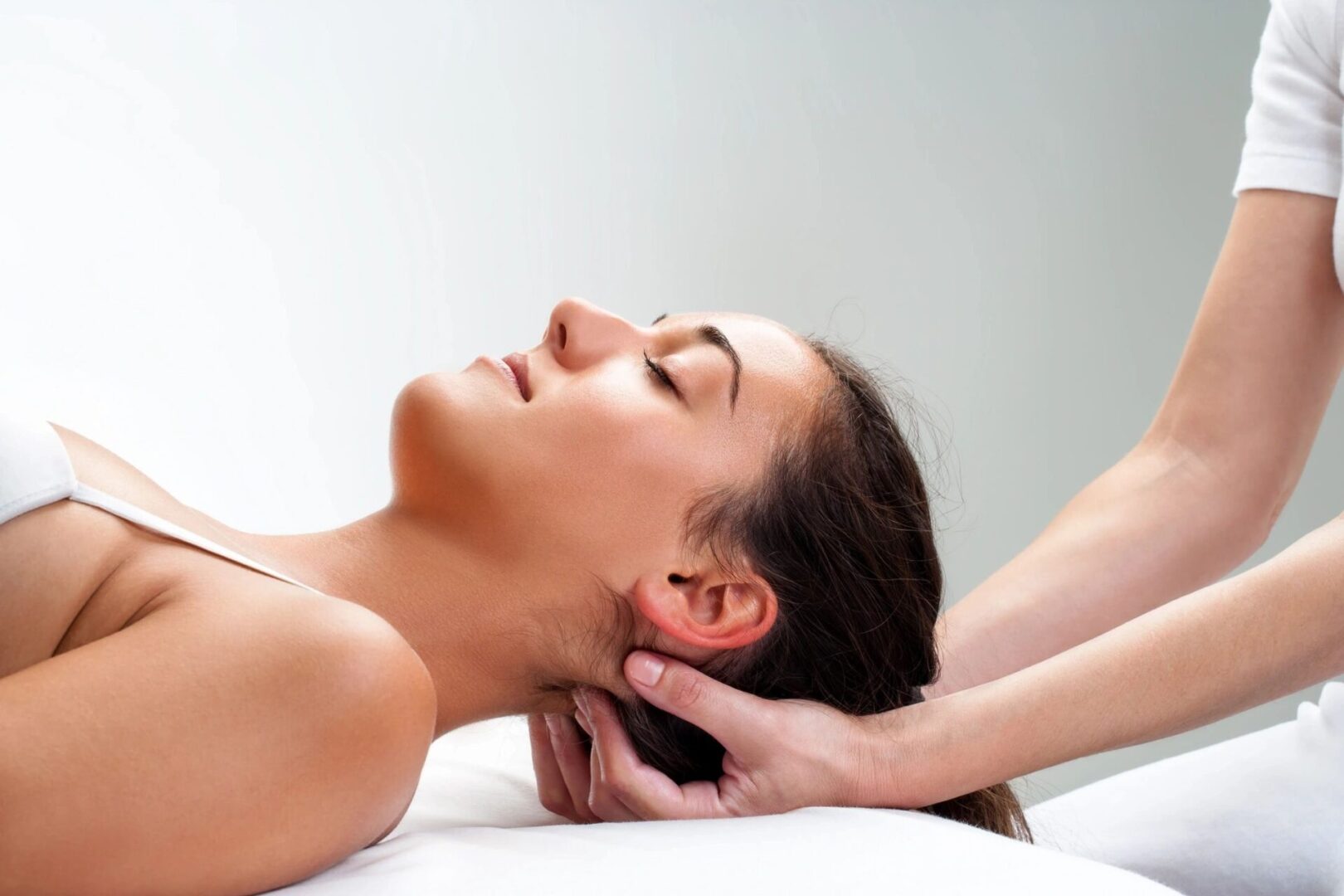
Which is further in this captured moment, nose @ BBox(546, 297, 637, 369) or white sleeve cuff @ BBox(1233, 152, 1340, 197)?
white sleeve cuff @ BBox(1233, 152, 1340, 197)

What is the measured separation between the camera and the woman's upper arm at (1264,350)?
72.6 inches

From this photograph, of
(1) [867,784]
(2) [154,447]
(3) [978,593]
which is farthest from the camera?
(2) [154,447]

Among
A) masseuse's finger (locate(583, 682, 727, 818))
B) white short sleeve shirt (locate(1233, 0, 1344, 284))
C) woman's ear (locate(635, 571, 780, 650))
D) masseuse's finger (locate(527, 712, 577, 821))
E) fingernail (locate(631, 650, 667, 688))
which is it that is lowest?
masseuse's finger (locate(527, 712, 577, 821))

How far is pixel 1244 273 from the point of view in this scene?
1881 millimetres

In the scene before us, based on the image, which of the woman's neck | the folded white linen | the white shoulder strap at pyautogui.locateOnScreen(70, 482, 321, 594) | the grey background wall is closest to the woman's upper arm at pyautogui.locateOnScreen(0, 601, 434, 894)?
the white shoulder strap at pyautogui.locateOnScreen(70, 482, 321, 594)

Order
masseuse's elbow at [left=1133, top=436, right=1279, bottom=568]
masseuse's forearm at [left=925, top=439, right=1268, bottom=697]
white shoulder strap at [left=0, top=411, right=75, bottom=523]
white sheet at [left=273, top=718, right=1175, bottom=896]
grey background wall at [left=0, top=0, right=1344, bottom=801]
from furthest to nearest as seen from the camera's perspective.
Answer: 1. grey background wall at [left=0, top=0, right=1344, bottom=801]
2. masseuse's elbow at [left=1133, top=436, right=1279, bottom=568]
3. masseuse's forearm at [left=925, top=439, right=1268, bottom=697]
4. white shoulder strap at [left=0, top=411, right=75, bottom=523]
5. white sheet at [left=273, top=718, right=1175, bottom=896]

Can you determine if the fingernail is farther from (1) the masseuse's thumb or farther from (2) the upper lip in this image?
(2) the upper lip

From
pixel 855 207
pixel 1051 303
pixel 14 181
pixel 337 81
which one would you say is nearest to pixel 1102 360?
pixel 1051 303

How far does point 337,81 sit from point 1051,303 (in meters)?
1.90

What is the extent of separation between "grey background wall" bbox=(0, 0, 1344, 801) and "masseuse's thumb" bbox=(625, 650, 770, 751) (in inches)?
76.2

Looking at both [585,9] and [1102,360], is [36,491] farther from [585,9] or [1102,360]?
[1102,360]

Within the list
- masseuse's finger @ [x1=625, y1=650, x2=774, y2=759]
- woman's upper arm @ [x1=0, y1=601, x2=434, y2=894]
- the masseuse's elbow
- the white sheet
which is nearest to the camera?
woman's upper arm @ [x1=0, y1=601, x2=434, y2=894]

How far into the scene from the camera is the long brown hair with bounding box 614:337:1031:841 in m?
1.48

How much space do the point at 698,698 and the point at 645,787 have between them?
0.11m
